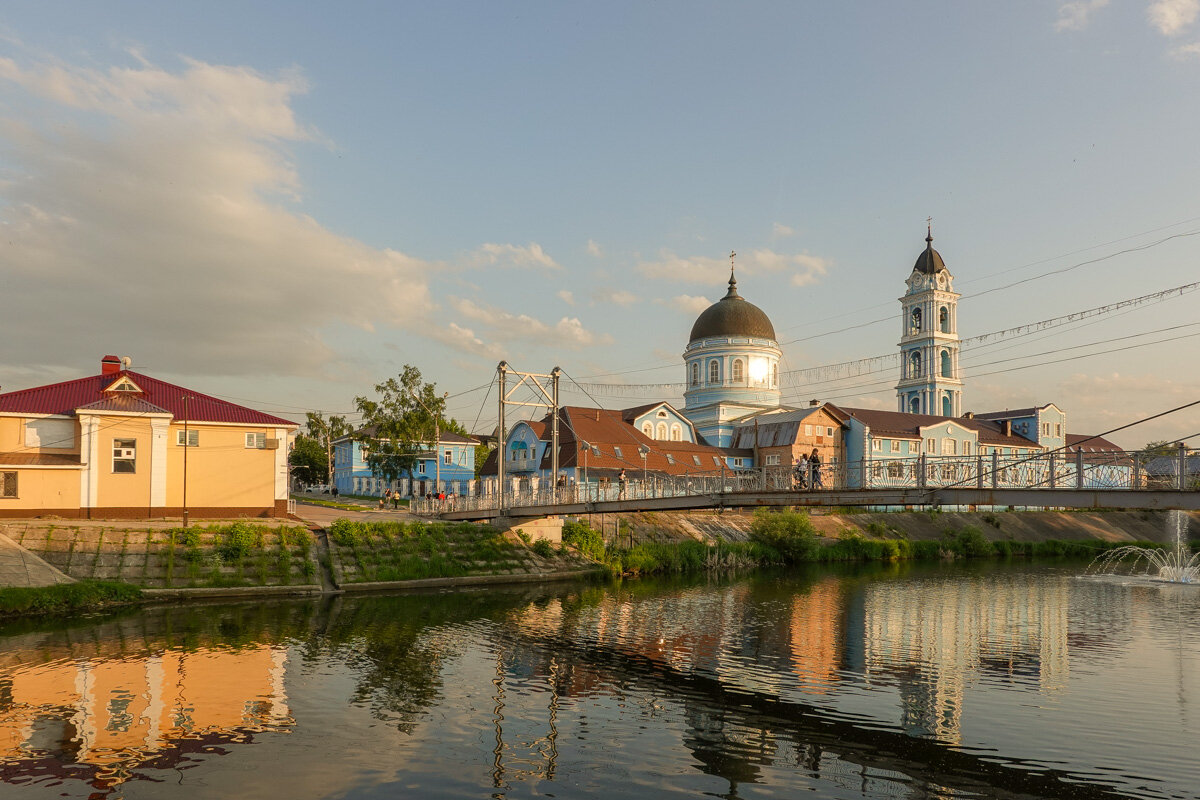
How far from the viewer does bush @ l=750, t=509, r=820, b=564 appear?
5931 cm

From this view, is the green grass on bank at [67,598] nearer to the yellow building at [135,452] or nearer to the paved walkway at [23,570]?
the paved walkway at [23,570]

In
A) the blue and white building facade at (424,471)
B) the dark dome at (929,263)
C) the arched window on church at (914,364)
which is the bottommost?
the blue and white building facade at (424,471)

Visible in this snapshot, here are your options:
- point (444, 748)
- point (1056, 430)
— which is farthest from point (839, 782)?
point (1056, 430)

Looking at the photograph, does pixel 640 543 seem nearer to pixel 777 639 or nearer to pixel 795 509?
pixel 795 509

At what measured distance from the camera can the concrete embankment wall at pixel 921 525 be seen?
58625mm

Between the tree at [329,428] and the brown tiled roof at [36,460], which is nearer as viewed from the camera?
the brown tiled roof at [36,460]

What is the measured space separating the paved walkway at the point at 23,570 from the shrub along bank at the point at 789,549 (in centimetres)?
2657

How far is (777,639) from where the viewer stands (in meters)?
30.5

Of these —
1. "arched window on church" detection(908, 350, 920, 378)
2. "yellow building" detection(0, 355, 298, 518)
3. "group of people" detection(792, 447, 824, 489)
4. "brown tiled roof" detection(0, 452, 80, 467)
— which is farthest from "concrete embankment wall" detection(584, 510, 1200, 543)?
"arched window on church" detection(908, 350, 920, 378)

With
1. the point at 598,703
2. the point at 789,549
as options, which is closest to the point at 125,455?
the point at 598,703

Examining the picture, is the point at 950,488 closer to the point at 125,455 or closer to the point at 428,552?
the point at 428,552

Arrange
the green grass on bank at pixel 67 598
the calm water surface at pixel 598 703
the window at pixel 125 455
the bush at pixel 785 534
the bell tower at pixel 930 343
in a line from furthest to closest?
the bell tower at pixel 930 343
the bush at pixel 785 534
the window at pixel 125 455
the green grass on bank at pixel 67 598
the calm water surface at pixel 598 703

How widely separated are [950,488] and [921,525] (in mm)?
51676

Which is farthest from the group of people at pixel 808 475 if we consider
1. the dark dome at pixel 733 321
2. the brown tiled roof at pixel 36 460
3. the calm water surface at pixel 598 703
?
the dark dome at pixel 733 321
